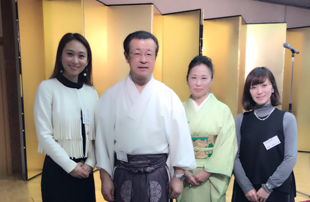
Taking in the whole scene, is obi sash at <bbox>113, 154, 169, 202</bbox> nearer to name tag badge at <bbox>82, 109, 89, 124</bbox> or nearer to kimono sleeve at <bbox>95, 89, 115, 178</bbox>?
kimono sleeve at <bbox>95, 89, 115, 178</bbox>

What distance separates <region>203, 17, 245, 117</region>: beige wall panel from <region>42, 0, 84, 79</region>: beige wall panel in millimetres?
2153

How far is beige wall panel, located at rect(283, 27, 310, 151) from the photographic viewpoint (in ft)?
16.0

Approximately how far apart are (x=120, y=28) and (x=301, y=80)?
406cm

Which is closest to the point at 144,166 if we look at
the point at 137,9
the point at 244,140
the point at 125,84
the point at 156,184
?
the point at 156,184

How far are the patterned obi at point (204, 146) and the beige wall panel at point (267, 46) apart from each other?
326cm

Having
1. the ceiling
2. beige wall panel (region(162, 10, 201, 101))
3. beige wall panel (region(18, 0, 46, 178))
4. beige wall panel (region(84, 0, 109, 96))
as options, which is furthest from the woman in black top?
the ceiling

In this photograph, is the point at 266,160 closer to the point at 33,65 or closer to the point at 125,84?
the point at 125,84

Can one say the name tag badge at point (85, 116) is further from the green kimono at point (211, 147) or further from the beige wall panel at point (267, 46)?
the beige wall panel at point (267, 46)

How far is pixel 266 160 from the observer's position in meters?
1.62

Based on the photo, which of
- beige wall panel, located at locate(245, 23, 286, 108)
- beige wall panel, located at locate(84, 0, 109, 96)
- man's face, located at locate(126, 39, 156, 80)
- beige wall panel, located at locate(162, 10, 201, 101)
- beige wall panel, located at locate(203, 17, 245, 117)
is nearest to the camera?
man's face, located at locate(126, 39, 156, 80)

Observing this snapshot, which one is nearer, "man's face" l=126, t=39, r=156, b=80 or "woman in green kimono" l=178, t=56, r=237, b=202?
"man's face" l=126, t=39, r=156, b=80

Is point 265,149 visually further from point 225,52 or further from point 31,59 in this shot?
point 31,59

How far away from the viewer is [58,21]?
3.08 m

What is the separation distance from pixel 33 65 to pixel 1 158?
1692 mm
